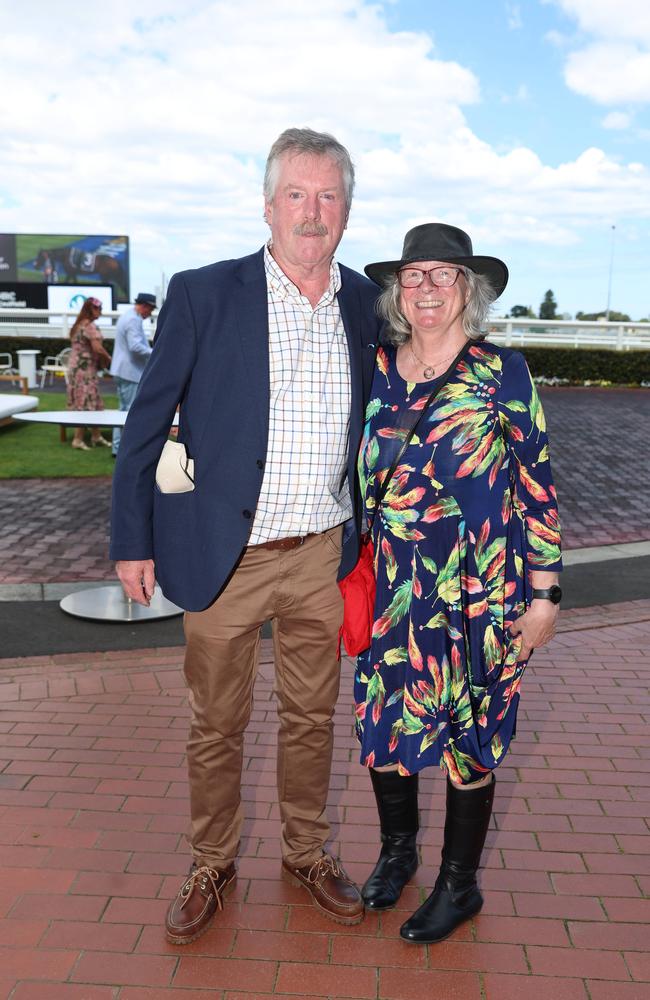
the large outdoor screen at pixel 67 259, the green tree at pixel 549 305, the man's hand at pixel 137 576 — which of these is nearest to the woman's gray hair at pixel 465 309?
the man's hand at pixel 137 576

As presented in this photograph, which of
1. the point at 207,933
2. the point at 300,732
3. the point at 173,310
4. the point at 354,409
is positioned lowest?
the point at 207,933

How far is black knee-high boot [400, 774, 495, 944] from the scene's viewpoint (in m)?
2.91

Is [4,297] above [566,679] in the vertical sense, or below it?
above

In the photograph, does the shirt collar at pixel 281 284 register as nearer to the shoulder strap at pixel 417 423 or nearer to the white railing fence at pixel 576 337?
the shoulder strap at pixel 417 423

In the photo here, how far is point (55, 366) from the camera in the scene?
22.4 meters

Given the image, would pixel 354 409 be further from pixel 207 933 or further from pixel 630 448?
pixel 630 448

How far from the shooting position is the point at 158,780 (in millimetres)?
3848

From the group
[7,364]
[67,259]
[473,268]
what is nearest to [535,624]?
[473,268]

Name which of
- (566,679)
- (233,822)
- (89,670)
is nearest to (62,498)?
(89,670)

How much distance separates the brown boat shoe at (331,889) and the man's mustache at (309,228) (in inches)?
78.4

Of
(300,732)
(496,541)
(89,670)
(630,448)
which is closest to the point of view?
(496,541)

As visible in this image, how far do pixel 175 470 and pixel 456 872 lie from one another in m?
1.54

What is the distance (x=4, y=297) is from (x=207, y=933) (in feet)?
108

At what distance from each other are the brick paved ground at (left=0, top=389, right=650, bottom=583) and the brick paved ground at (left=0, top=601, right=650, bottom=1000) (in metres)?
2.59
